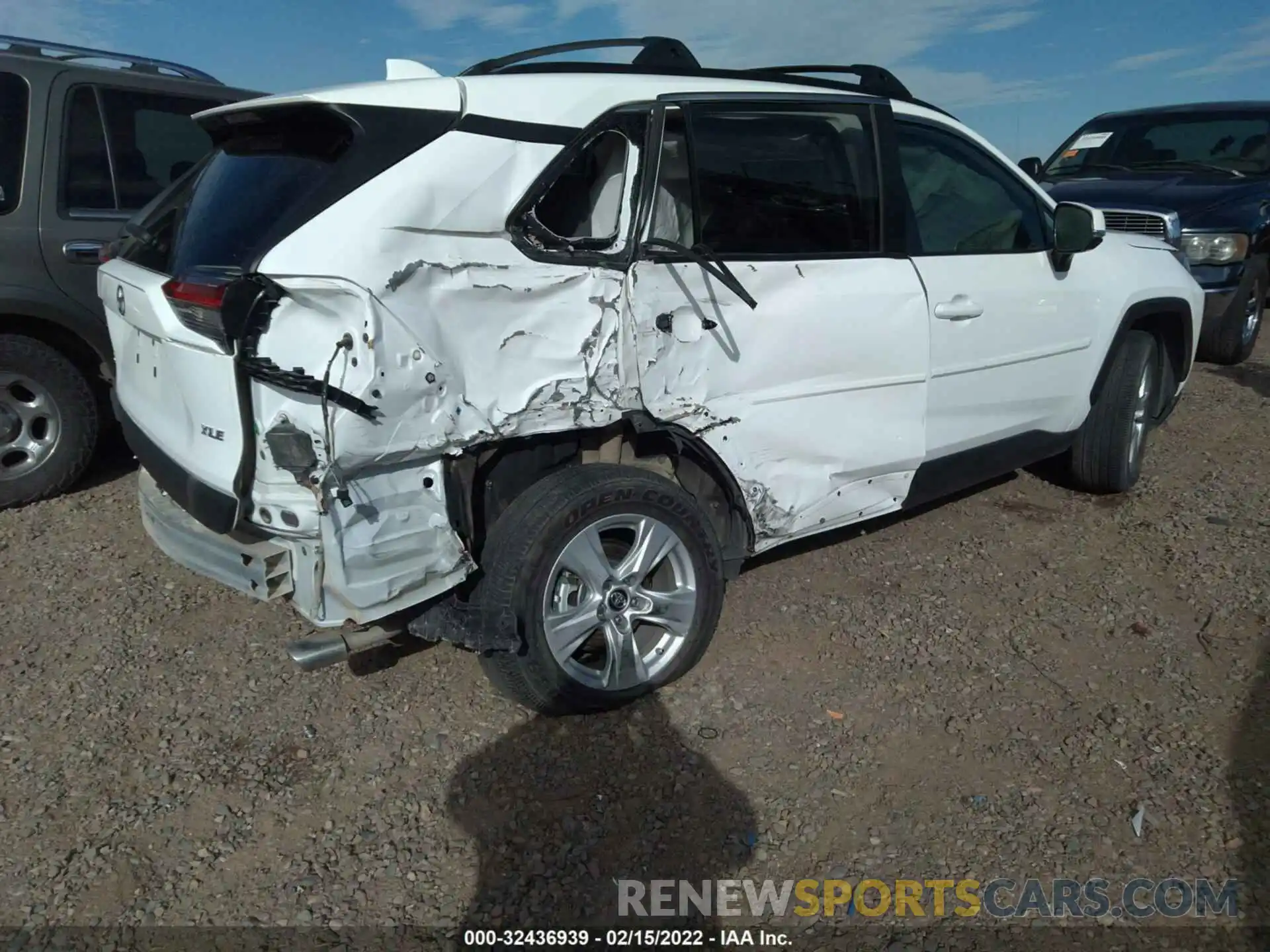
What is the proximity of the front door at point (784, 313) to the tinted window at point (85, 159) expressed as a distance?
3105 millimetres

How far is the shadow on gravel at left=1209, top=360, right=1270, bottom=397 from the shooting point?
289 inches

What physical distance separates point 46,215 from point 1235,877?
520 cm

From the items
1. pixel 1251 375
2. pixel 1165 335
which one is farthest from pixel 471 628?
pixel 1251 375

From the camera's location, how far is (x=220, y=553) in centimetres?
276

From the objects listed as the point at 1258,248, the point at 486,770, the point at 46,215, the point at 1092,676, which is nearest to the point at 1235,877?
the point at 1092,676

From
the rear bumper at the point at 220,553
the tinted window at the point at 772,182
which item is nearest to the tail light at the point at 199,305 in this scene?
the rear bumper at the point at 220,553

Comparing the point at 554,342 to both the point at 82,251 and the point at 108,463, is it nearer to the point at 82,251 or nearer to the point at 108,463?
the point at 82,251

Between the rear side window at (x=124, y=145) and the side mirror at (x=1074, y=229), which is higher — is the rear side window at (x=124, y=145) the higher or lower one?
the higher one

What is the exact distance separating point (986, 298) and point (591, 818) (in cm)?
249

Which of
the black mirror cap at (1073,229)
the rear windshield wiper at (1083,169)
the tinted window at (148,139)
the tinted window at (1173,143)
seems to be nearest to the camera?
the black mirror cap at (1073,229)

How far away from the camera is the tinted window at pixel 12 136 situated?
4.38 meters

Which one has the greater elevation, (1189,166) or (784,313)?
(1189,166)

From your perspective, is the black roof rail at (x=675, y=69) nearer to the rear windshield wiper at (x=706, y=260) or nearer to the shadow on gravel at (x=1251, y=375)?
the rear windshield wiper at (x=706, y=260)

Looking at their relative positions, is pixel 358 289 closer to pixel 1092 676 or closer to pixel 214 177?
pixel 214 177
